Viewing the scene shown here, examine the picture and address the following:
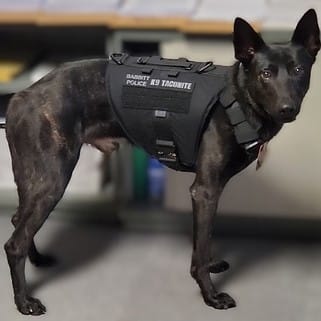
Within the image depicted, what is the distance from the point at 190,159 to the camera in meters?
1.93

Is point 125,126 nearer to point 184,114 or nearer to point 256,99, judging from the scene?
point 184,114

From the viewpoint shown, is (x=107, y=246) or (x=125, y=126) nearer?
(x=125, y=126)

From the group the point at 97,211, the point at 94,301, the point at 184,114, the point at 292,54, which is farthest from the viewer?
the point at 97,211

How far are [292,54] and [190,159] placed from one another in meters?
0.39

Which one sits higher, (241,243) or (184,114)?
(184,114)

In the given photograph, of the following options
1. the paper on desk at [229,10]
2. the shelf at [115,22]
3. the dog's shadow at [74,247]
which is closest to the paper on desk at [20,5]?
the shelf at [115,22]

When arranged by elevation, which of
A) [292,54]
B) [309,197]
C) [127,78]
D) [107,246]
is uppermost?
[292,54]

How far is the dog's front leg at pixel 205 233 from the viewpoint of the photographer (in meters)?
1.90

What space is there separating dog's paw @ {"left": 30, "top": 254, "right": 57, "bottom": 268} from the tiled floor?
0.02 metres

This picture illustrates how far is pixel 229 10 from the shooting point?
220 cm

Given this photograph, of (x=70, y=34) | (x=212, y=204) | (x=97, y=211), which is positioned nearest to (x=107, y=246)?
(x=97, y=211)

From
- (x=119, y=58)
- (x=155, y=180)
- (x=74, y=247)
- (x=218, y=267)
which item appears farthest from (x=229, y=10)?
(x=74, y=247)

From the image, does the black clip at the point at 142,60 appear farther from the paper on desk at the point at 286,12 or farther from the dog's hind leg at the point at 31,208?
the paper on desk at the point at 286,12

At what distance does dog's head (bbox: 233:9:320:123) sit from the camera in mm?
1707
